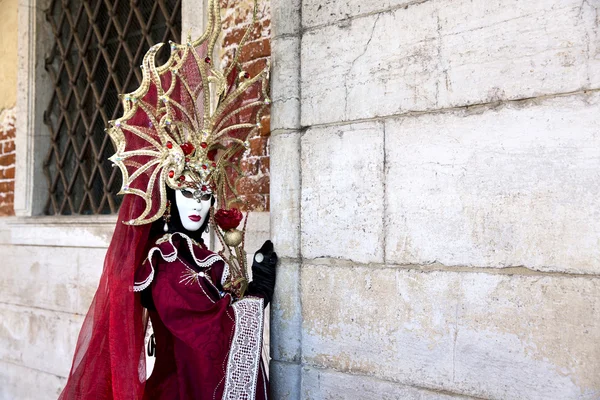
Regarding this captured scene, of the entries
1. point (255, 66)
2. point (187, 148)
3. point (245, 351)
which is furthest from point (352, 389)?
point (255, 66)

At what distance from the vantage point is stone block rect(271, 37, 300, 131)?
2.34 meters

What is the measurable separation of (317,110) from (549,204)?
0.88m

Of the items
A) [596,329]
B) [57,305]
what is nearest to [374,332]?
[596,329]

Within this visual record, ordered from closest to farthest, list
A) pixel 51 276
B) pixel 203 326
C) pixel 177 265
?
pixel 203 326, pixel 177 265, pixel 51 276

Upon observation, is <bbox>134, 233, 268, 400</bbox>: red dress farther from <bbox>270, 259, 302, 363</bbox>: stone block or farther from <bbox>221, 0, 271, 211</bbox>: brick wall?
<bbox>221, 0, 271, 211</bbox>: brick wall

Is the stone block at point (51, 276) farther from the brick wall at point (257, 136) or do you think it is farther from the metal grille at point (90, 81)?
the brick wall at point (257, 136)

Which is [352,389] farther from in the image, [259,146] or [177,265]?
[259,146]

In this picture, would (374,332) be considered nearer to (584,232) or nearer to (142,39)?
(584,232)

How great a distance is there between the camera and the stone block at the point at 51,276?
421cm

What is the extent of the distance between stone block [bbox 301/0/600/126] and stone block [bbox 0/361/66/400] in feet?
10.3

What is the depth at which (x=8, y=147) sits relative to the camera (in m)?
4.89

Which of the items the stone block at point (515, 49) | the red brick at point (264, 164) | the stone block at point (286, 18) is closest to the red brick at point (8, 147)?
the red brick at point (264, 164)

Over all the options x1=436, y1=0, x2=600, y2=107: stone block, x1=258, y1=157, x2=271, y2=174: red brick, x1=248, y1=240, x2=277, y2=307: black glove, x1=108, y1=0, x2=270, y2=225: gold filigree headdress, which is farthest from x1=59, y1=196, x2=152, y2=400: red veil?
x1=436, y1=0, x2=600, y2=107: stone block

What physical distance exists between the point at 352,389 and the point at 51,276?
9.98 feet
